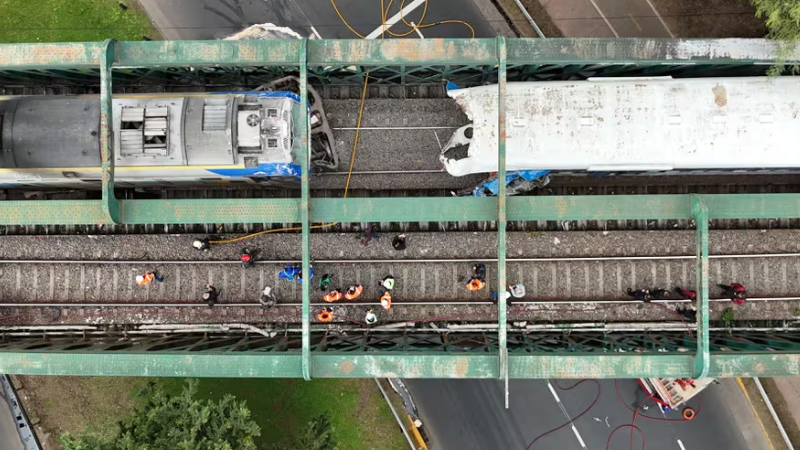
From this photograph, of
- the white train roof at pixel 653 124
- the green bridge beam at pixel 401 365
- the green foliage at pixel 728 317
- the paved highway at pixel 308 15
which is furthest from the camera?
the paved highway at pixel 308 15

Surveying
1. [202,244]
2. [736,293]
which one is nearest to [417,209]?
[202,244]

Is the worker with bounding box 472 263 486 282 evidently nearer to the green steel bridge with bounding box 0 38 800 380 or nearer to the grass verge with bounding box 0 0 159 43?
the green steel bridge with bounding box 0 38 800 380

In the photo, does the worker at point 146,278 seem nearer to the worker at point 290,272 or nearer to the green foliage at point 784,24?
the worker at point 290,272

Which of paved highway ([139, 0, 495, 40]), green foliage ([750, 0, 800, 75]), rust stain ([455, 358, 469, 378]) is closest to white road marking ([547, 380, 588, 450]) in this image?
rust stain ([455, 358, 469, 378])

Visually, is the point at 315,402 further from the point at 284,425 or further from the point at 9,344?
the point at 9,344

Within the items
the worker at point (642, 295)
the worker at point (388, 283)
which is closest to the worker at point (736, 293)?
the worker at point (642, 295)

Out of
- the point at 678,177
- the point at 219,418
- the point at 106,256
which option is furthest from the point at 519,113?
the point at 106,256
